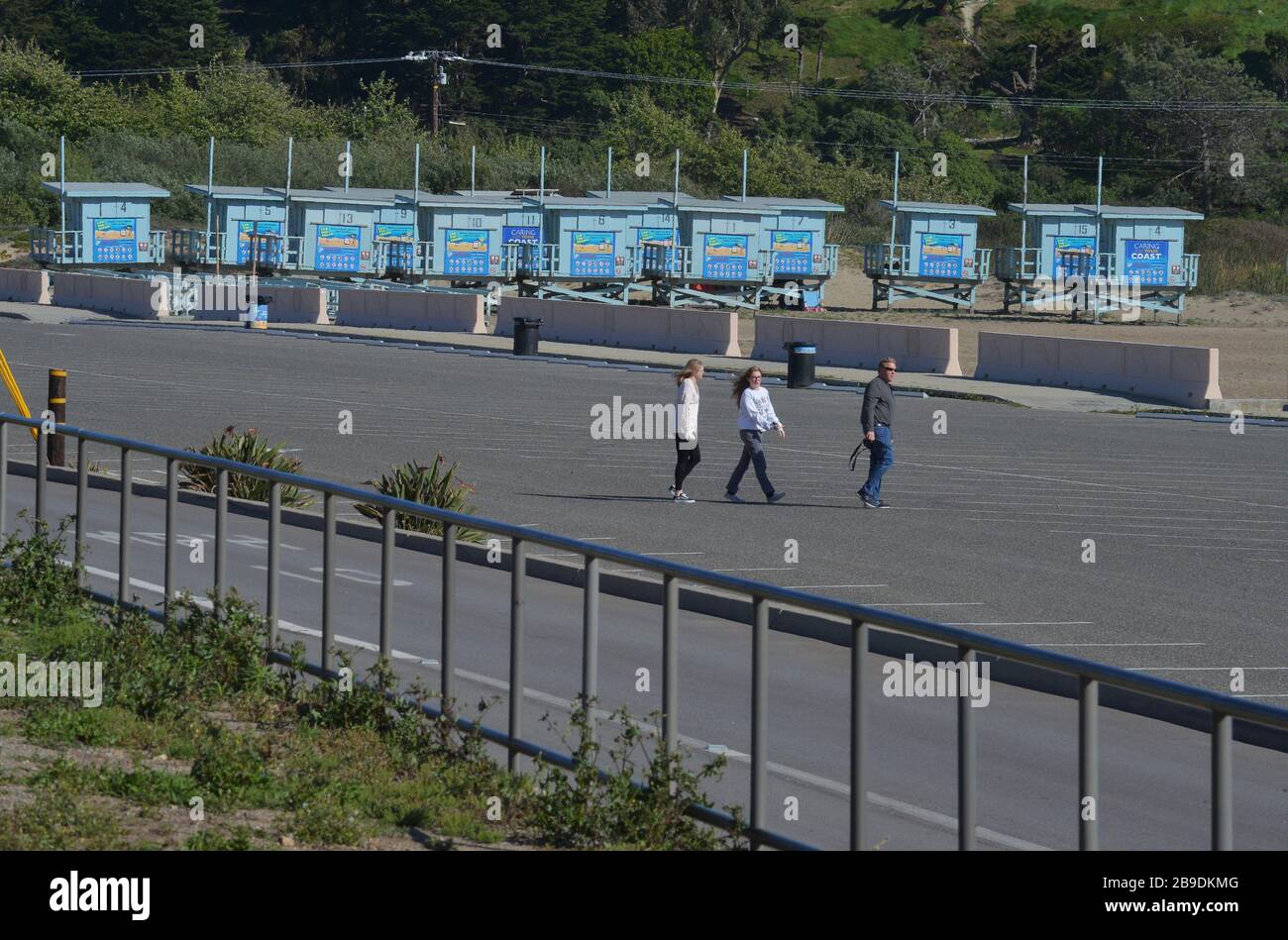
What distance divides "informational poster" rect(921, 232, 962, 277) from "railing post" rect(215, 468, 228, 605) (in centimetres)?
5892

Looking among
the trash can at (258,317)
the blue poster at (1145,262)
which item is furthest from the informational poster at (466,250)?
the blue poster at (1145,262)

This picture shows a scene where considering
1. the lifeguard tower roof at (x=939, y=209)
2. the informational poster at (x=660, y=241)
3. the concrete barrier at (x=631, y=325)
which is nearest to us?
the concrete barrier at (x=631, y=325)

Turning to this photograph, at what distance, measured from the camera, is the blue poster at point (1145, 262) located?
6575cm

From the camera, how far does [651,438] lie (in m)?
28.0

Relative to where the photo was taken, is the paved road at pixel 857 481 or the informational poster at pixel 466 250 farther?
the informational poster at pixel 466 250

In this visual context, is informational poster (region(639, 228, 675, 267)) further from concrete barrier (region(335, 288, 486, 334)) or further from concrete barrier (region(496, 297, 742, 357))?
concrete barrier (region(496, 297, 742, 357))

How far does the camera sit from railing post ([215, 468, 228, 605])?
9734mm

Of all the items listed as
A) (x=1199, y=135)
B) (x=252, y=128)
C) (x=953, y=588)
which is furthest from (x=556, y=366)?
(x=1199, y=135)

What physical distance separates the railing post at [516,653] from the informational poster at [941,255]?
2380 inches

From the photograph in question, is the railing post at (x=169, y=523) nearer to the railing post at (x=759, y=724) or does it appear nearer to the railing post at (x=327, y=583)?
the railing post at (x=327, y=583)

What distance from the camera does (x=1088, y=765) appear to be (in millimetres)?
5840

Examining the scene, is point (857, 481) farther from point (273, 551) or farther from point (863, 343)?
point (863, 343)

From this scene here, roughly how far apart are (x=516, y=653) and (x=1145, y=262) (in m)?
61.6

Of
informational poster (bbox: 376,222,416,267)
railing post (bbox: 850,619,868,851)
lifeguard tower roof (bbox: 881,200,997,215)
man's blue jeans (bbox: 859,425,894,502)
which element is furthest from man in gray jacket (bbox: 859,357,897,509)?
lifeguard tower roof (bbox: 881,200,997,215)
